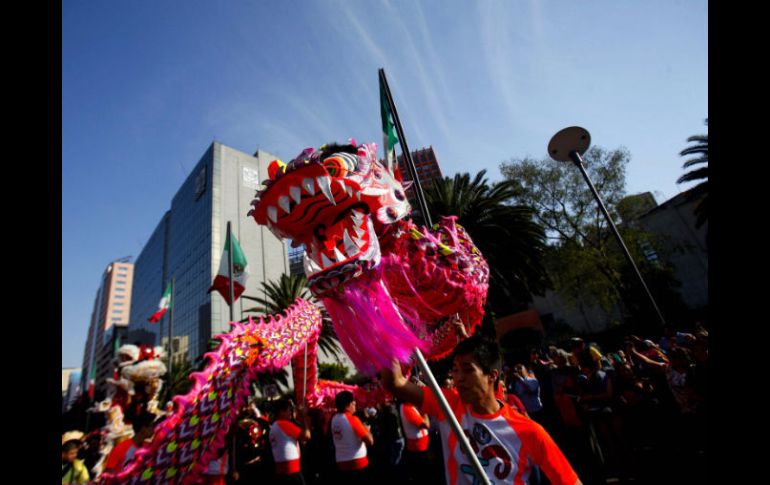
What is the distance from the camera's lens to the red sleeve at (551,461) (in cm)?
158

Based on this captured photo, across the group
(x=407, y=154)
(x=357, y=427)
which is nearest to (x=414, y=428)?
(x=357, y=427)

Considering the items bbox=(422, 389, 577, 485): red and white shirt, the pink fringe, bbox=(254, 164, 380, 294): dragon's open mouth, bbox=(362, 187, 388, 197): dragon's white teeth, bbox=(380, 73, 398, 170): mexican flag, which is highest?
bbox=(380, 73, 398, 170): mexican flag

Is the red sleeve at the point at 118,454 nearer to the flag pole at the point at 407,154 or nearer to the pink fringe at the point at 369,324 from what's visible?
the pink fringe at the point at 369,324

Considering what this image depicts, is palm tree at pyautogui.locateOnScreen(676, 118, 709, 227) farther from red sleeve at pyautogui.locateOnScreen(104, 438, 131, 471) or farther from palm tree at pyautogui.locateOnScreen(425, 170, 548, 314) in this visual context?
red sleeve at pyautogui.locateOnScreen(104, 438, 131, 471)

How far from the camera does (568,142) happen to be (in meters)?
6.29

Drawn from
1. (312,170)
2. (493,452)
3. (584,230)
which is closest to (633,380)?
(493,452)

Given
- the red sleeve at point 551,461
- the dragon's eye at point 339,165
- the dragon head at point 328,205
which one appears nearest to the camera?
the red sleeve at point 551,461

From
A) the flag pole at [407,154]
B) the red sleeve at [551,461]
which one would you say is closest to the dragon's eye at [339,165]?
the flag pole at [407,154]

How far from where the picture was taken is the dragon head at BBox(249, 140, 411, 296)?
249 centimetres

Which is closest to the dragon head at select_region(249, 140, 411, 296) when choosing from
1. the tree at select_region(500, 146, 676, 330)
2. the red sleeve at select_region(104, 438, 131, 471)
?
the red sleeve at select_region(104, 438, 131, 471)

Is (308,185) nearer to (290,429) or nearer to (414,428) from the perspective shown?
(290,429)

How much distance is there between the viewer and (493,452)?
5.70 ft

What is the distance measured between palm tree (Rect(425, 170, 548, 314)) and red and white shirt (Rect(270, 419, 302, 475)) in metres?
8.53

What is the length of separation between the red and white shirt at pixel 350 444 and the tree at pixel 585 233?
15.4m
